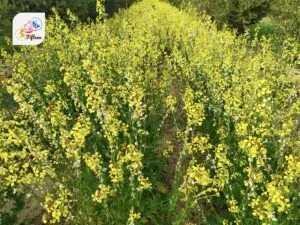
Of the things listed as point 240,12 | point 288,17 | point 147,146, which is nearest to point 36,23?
point 147,146

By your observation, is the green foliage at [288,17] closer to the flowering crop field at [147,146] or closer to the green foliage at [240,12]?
the green foliage at [240,12]

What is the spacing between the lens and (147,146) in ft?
15.8

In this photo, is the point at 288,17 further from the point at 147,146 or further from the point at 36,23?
the point at 147,146

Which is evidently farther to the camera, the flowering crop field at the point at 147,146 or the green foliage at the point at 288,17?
the green foliage at the point at 288,17

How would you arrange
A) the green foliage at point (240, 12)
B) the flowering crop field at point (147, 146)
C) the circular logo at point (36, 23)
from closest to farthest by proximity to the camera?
the flowering crop field at point (147, 146), the circular logo at point (36, 23), the green foliage at point (240, 12)

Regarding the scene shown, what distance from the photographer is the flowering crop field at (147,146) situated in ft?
11.0

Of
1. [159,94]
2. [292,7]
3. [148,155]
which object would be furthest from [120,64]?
[292,7]

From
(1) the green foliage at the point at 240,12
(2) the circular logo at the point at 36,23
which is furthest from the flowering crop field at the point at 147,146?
(1) the green foliage at the point at 240,12

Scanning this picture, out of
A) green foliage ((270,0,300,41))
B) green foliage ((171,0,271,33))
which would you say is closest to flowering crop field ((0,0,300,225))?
green foliage ((270,0,300,41))

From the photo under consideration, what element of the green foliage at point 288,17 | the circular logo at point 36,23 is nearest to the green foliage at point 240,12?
the green foliage at point 288,17

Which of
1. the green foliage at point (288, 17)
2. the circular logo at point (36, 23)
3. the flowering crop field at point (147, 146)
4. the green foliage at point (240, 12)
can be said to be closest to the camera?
the flowering crop field at point (147, 146)

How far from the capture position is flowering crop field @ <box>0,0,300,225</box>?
3.34 m

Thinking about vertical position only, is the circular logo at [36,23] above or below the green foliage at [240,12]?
above

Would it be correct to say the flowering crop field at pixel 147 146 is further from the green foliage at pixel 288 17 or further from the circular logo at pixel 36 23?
the green foliage at pixel 288 17
